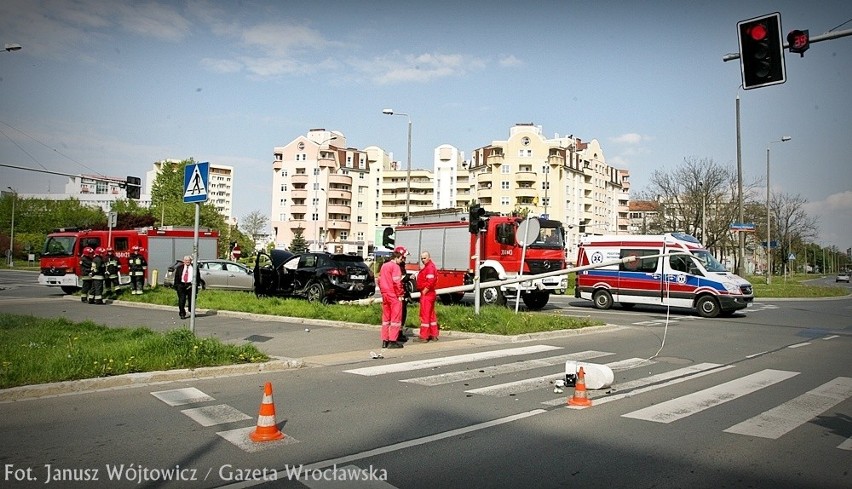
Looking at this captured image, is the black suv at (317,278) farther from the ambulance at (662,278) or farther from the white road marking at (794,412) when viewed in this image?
the white road marking at (794,412)

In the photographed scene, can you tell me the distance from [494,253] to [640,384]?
12658 mm

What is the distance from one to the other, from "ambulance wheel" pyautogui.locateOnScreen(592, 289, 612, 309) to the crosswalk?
11.9 meters

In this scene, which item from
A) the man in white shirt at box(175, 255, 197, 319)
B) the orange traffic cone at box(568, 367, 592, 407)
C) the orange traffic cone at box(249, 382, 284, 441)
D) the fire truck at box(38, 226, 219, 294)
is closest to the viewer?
the orange traffic cone at box(249, 382, 284, 441)

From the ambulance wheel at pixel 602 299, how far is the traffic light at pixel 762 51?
46.6ft

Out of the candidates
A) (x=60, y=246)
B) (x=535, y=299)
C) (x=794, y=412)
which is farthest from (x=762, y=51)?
(x=60, y=246)

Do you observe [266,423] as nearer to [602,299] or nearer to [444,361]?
[444,361]

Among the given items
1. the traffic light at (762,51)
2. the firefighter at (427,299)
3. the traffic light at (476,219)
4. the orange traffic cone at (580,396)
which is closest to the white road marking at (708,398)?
the orange traffic cone at (580,396)

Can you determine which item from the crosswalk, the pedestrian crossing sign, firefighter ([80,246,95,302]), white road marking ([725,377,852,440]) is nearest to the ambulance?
the crosswalk

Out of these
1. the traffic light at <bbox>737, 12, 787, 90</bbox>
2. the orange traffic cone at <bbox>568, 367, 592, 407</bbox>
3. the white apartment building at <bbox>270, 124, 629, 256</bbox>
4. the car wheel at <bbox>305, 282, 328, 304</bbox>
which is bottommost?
the orange traffic cone at <bbox>568, 367, 592, 407</bbox>

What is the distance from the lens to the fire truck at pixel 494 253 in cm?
2105

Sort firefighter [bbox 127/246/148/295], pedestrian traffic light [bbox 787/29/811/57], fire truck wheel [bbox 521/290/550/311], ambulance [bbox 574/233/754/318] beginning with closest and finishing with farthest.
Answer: pedestrian traffic light [bbox 787/29/811/57] → ambulance [bbox 574/233/754/318] → fire truck wheel [bbox 521/290/550/311] → firefighter [bbox 127/246/148/295]

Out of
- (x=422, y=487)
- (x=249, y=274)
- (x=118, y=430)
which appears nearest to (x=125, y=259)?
(x=249, y=274)

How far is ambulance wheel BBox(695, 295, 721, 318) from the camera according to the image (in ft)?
67.5

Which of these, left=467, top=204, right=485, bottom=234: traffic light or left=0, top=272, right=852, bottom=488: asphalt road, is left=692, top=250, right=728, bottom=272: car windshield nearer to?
left=467, top=204, right=485, bottom=234: traffic light
